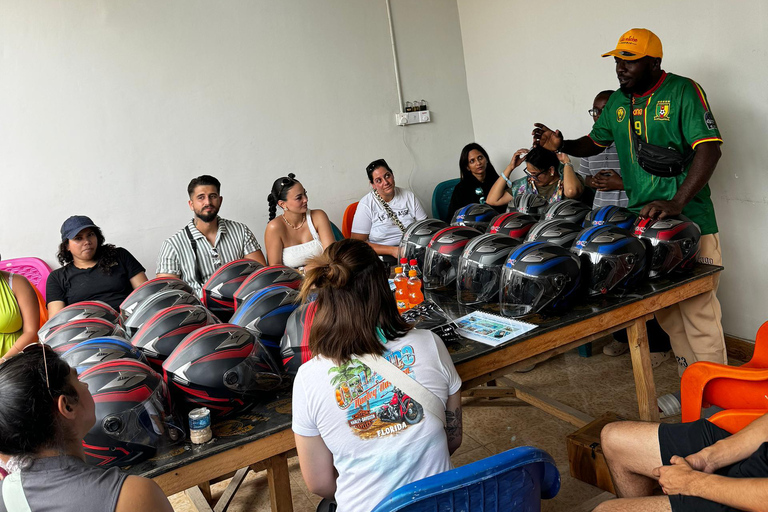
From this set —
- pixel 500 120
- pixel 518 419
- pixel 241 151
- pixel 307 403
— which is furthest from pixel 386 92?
pixel 307 403

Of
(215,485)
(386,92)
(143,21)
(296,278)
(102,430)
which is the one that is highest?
(143,21)

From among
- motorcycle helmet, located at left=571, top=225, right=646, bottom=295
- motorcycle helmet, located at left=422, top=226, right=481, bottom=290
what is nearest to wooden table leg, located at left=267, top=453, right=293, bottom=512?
motorcycle helmet, located at left=422, top=226, right=481, bottom=290

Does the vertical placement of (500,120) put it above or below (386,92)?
below

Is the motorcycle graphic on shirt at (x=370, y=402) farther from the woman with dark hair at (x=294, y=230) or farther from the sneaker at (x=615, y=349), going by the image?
the sneaker at (x=615, y=349)

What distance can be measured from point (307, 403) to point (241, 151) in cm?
378

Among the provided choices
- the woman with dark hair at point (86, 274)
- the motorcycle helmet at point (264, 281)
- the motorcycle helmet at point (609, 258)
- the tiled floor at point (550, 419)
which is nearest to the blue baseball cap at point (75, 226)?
the woman with dark hair at point (86, 274)

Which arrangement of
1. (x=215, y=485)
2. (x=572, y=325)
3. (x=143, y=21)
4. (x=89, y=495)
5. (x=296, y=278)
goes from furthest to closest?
(x=143, y=21) < (x=215, y=485) < (x=296, y=278) < (x=572, y=325) < (x=89, y=495)

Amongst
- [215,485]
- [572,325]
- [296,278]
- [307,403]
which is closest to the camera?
[307,403]

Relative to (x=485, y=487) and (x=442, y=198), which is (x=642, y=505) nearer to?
(x=485, y=487)

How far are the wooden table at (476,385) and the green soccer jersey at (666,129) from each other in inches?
17.4

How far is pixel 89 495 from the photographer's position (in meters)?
1.25

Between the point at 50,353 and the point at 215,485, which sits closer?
the point at 50,353

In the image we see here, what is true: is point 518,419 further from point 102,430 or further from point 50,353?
point 50,353

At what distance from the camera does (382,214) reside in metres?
4.90
